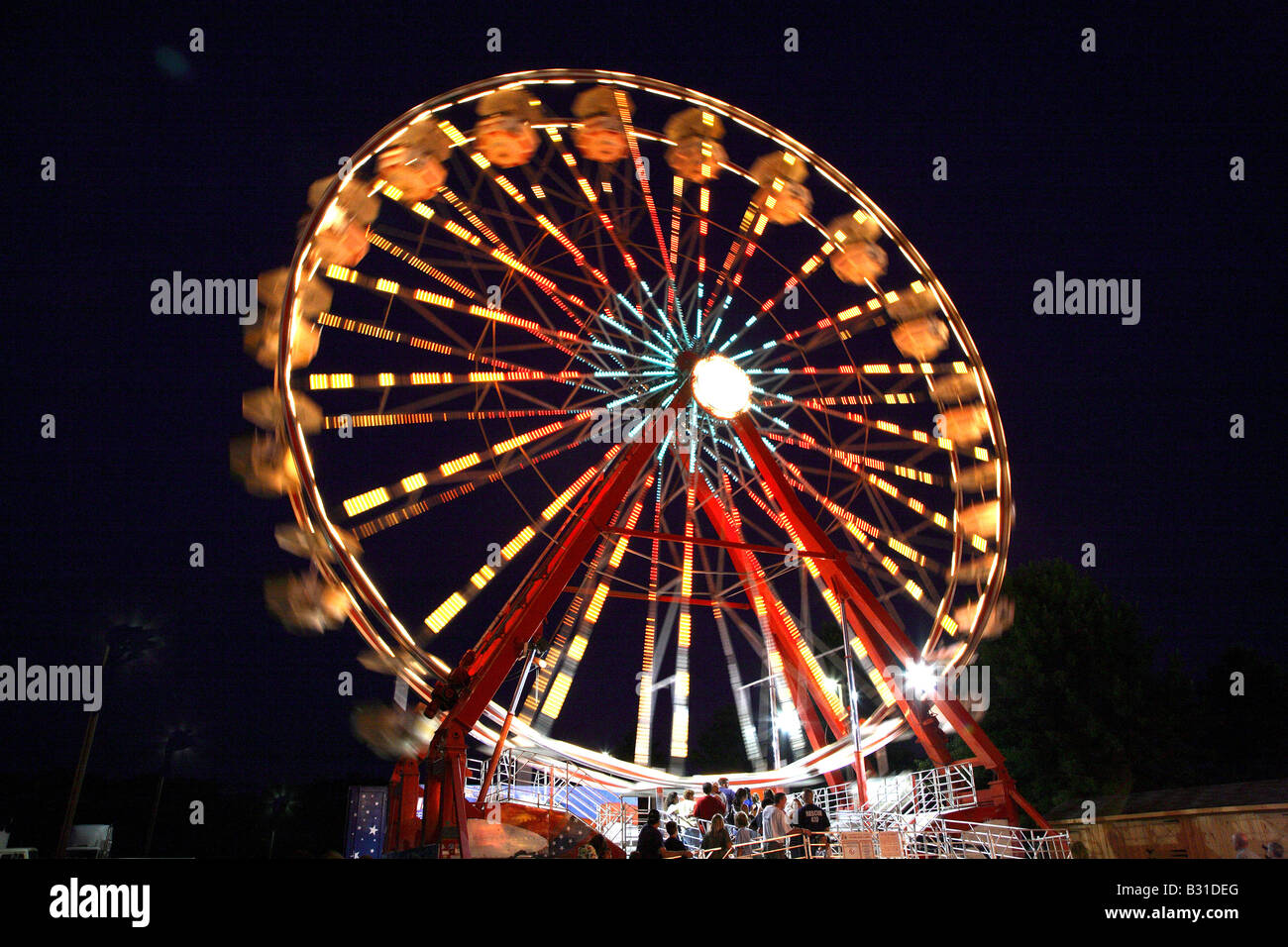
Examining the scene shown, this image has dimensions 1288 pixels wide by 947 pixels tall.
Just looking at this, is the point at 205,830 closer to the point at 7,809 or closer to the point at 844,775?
the point at 7,809

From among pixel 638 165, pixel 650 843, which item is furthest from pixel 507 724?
pixel 638 165

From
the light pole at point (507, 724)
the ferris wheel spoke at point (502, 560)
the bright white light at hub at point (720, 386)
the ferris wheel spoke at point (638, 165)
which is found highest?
the ferris wheel spoke at point (638, 165)

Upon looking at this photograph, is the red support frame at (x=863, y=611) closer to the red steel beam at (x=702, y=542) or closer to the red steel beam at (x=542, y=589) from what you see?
the red steel beam at (x=702, y=542)

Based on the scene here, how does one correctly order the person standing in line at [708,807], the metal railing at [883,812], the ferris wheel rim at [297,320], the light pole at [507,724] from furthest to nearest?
the ferris wheel rim at [297,320], the light pole at [507,724], the metal railing at [883,812], the person standing in line at [708,807]

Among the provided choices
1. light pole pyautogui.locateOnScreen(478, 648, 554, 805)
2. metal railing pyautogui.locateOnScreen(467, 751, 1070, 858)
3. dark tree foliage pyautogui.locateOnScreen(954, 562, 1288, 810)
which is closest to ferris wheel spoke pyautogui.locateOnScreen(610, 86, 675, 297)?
light pole pyautogui.locateOnScreen(478, 648, 554, 805)

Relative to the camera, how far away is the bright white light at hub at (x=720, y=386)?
14633 millimetres

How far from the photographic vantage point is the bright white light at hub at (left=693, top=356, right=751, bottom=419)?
1463 cm

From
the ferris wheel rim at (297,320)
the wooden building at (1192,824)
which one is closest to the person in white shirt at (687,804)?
the ferris wheel rim at (297,320)

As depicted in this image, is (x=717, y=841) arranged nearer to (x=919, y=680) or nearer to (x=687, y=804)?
(x=919, y=680)

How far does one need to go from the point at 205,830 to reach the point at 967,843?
4657cm

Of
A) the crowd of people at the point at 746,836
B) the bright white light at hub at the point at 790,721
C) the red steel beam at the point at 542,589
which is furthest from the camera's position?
the bright white light at hub at the point at 790,721

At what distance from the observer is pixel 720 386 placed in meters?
14.7
